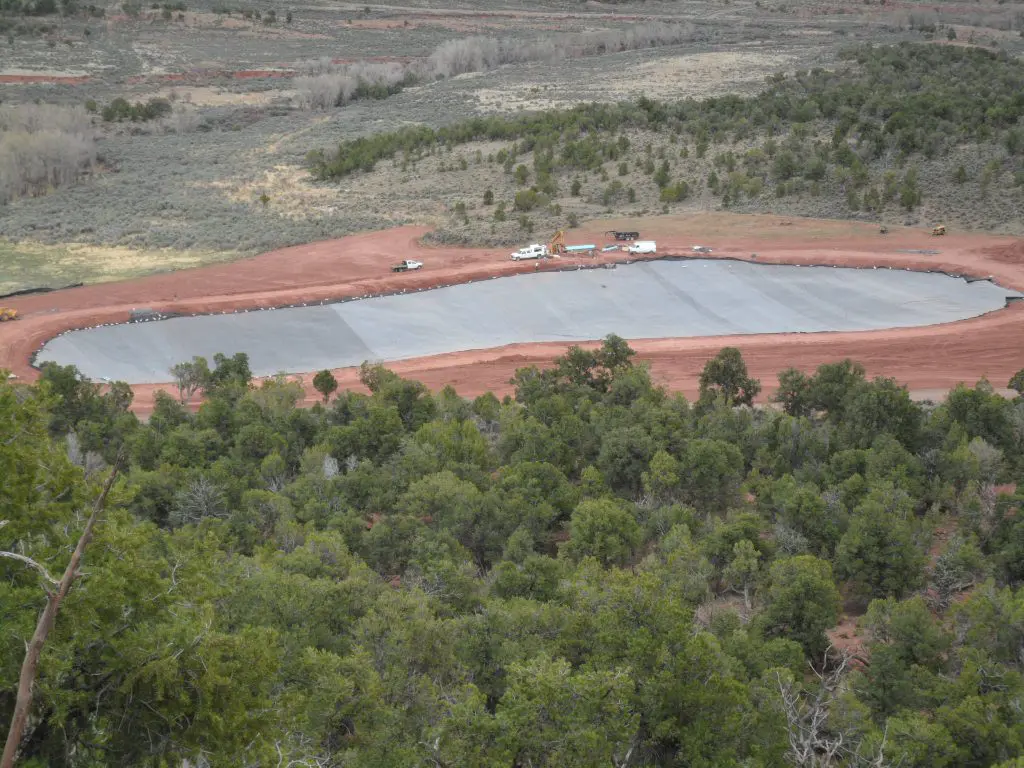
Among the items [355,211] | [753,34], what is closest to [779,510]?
[355,211]

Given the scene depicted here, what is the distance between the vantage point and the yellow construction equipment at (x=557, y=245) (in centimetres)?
5556

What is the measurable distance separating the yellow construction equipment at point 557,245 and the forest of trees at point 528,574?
19864mm

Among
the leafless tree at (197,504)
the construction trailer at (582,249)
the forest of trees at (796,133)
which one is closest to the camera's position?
the leafless tree at (197,504)

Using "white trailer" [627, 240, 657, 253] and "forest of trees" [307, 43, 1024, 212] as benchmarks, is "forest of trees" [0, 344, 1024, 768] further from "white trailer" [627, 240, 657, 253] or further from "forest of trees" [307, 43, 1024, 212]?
"forest of trees" [307, 43, 1024, 212]

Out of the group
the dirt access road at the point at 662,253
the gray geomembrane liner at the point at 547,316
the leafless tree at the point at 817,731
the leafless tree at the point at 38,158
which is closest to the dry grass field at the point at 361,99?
the leafless tree at the point at 38,158

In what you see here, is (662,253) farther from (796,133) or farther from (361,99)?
(361,99)

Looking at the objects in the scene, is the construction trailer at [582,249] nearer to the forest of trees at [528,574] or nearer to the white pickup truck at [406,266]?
the white pickup truck at [406,266]

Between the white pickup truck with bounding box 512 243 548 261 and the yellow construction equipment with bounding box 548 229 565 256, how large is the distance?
0.52m

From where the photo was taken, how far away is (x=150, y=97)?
10062 centimetres

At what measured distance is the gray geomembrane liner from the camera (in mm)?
44500

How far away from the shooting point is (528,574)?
21.3m

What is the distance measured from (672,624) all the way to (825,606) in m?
5.40

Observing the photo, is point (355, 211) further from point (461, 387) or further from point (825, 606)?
point (825, 606)

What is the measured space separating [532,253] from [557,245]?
166 cm
